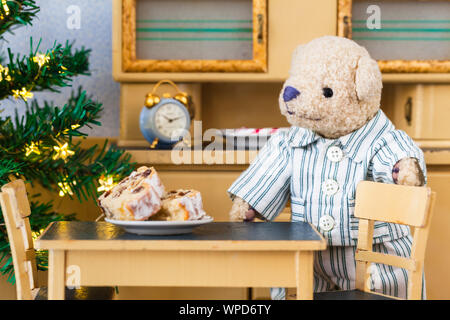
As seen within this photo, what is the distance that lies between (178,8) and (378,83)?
0.77m

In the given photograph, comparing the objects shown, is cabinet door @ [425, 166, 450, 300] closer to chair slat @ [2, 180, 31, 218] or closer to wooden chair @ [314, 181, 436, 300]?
wooden chair @ [314, 181, 436, 300]

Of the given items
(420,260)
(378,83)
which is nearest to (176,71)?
(378,83)

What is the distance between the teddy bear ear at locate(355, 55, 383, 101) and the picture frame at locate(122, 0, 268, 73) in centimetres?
51

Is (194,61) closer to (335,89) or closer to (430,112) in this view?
(335,89)

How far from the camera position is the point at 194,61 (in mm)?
1731

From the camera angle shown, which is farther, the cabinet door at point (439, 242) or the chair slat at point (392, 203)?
the cabinet door at point (439, 242)

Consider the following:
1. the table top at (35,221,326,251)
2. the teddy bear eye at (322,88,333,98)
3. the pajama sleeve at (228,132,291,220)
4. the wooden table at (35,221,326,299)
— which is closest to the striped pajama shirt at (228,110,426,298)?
the pajama sleeve at (228,132,291,220)

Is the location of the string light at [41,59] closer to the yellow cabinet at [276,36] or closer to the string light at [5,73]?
the string light at [5,73]

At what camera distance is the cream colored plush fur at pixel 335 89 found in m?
1.25

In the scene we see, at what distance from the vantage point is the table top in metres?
0.92

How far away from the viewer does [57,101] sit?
198 cm

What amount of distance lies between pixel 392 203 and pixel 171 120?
0.81 m

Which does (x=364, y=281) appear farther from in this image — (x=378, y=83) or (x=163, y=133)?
(x=163, y=133)

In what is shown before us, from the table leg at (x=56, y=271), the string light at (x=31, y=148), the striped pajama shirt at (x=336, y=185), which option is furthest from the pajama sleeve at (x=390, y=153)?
the string light at (x=31, y=148)
